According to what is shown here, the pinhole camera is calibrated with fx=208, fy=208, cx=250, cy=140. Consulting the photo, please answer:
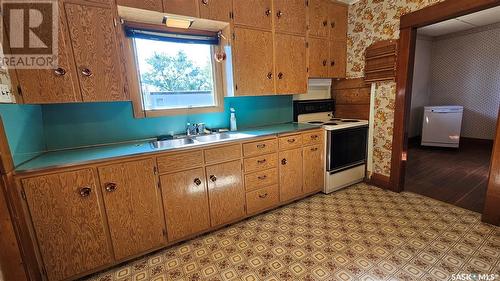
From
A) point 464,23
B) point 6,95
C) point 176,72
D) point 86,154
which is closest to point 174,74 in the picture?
point 176,72

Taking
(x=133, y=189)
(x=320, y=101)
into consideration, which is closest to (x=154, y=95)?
(x=133, y=189)

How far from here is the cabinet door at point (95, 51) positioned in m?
1.55

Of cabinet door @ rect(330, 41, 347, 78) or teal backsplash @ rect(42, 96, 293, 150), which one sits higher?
cabinet door @ rect(330, 41, 347, 78)

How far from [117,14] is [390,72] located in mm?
2936

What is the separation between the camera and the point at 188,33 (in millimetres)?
2219

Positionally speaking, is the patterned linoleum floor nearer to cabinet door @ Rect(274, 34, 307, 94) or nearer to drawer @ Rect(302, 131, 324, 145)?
drawer @ Rect(302, 131, 324, 145)

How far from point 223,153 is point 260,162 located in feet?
1.50

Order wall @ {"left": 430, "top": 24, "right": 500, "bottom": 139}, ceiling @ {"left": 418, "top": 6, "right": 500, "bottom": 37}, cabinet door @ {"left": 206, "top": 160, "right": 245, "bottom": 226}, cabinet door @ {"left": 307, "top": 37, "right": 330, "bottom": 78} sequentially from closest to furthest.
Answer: cabinet door @ {"left": 206, "top": 160, "right": 245, "bottom": 226} → cabinet door @ {"left": 307, "top": 37, "right": 330, "bottom": 78} → ceiling @ {"left": 418, "top": 6, "right": 500, "bottom": 37} → wall @ {"left": 430, "top": 24, "right": 500, "bottom": 139}

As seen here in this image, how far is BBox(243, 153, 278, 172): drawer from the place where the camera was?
7.17 ft

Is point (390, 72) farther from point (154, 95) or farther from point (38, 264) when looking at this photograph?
point (38, 264)

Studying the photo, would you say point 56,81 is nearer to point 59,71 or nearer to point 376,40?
point 59,71

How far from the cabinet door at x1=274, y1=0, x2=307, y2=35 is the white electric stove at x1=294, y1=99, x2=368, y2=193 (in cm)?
98

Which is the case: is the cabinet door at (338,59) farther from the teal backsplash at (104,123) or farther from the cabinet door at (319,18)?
the teal backsplash at (104,123)

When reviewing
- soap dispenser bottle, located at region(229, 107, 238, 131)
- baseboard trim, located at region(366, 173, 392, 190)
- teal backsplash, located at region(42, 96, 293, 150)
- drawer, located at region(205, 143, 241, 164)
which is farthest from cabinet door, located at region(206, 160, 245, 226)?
baseboard trim, located at region(366, 173, 392, 190)
